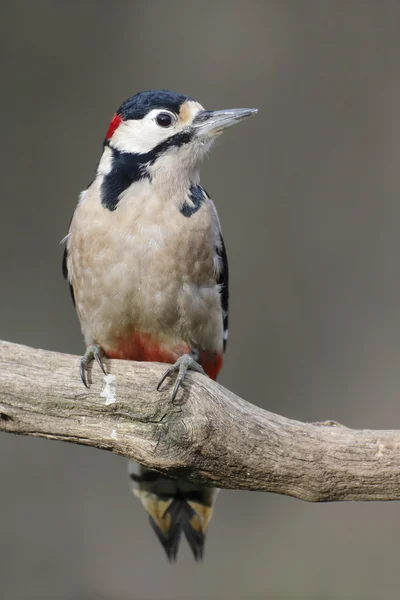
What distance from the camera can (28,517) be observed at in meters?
4.75

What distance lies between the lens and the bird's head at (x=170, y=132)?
2961 mm

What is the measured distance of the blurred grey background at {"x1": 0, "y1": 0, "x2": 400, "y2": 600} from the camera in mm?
4734

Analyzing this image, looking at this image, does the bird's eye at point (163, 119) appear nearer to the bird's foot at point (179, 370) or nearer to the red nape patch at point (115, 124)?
the red nape patch at point (115, 124)

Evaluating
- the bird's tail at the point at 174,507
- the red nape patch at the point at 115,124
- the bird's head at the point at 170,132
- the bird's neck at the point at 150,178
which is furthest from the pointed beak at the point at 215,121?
the bird's tail at the point at 174,507

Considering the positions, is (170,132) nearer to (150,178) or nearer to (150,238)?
(150,178)

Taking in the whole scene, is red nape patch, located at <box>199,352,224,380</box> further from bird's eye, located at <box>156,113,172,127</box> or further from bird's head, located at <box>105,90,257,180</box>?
bird's eye, located at <box>156,113,172,127</box>

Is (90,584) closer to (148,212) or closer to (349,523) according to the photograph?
(349,523)

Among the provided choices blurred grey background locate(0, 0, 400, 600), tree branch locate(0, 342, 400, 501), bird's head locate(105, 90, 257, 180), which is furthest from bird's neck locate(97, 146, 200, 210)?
blurred grey background locate(0, 0, 400, 600)

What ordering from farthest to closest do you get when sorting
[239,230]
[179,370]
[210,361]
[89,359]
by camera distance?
[239,230] → [210,361] → [89,359] → [179,370]

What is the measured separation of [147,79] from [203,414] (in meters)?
3.31

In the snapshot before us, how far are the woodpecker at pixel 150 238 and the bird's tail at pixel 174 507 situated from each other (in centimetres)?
62

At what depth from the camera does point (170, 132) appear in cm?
296

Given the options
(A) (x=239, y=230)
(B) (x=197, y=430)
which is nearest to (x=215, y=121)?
(B) (x=197, y=430)

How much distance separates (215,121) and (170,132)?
17 cm
